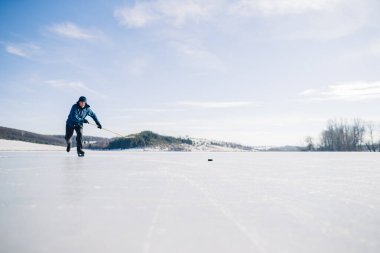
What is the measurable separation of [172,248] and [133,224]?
1.55 feet

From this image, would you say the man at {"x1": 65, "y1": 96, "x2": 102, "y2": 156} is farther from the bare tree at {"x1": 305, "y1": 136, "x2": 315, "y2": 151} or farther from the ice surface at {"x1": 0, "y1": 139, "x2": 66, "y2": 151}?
the bare tree at {"x1": 305, "y1": 136, "x2": 315, "y2": 151}

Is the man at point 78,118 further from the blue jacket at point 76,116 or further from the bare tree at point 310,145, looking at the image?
the bare tree at point 310,145

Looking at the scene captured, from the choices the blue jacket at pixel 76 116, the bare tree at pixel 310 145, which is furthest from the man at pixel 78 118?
the bare tree at pixel 310 145

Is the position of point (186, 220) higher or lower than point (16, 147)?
lower

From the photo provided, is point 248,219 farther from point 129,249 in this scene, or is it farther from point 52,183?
point 52,183

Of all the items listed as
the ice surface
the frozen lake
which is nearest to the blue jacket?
the frozen lake

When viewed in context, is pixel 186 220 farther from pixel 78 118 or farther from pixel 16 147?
pixel 16 147

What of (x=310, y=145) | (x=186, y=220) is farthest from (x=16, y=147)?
(x=310, y=145)

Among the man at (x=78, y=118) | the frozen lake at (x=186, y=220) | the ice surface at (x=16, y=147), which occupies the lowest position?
the frozen lake at (x=186, y=220)

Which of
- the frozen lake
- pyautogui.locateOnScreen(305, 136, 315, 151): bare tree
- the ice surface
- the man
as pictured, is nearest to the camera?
the frozen lake

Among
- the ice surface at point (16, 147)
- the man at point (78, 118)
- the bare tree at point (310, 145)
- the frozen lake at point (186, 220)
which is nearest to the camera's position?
the frozen lake at point (186, 220)

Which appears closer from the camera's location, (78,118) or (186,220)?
(186,220)

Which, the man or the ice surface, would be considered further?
the ice surface

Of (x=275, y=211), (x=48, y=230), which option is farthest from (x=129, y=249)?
(x=275, y=211)
